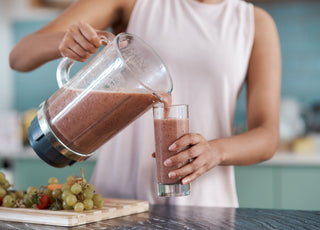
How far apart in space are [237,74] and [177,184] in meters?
0.53

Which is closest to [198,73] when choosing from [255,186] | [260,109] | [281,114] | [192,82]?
[192,82]

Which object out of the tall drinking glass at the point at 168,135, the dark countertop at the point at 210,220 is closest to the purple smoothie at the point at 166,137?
the tall drinking glass at the point at 168,135

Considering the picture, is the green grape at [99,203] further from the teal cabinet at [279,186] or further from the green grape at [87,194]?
the teal cabinet at [279,186]

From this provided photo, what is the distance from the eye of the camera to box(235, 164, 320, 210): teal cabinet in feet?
9.34

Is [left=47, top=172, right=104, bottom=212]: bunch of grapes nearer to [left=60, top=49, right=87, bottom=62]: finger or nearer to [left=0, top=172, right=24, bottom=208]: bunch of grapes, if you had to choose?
[left=0, top=172, right=24, bottom=208]: bunch of grapes

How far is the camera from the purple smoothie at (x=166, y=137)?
44.7 inches

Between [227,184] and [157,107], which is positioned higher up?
[157,107]

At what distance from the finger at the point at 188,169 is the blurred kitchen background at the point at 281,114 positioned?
180 cm

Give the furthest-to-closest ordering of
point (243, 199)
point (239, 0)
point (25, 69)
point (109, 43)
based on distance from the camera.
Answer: point (243, 199) → point (239, 0) → point (25, 69) → point (109, 43)

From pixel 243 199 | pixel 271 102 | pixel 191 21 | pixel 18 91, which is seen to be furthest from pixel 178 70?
pixel 18 91

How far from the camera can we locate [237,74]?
1.55 meters

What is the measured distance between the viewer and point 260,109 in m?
1.55

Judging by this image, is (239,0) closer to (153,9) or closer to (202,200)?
(153,9)

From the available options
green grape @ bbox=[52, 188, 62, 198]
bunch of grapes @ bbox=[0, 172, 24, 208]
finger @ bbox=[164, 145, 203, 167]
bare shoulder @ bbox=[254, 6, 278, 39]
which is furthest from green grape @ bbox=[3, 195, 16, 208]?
bare shoulder @ bbox=[254, 6, 278, 39]
